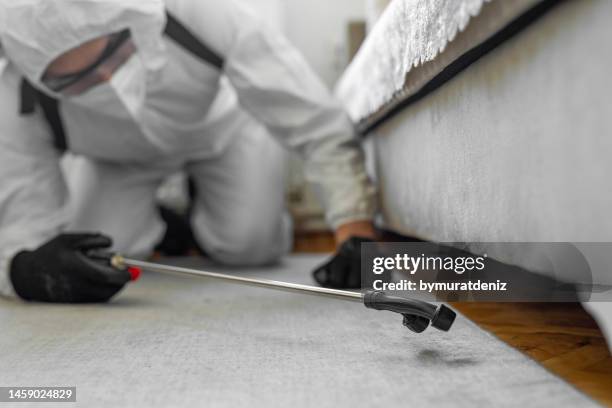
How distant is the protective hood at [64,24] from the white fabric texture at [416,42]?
27cm

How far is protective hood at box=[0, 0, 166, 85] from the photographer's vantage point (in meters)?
0.65

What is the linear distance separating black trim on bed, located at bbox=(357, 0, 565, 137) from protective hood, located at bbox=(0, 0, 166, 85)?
1.00 feet

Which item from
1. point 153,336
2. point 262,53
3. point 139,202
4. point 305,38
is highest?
point 305,38

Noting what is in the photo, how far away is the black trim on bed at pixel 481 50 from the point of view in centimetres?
34

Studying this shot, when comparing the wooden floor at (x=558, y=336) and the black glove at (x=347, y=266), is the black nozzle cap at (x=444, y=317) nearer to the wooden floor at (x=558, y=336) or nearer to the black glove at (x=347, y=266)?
the wooden floor at (x=558, y=336)

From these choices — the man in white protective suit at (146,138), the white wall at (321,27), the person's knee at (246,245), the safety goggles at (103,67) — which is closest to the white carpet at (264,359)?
the man in white protective suit at (146,138)

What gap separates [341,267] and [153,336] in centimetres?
31

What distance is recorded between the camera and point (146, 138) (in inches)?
36.9

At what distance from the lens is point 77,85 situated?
0.72 meters

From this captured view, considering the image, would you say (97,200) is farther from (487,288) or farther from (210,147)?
(487,288)

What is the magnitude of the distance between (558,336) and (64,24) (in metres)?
0.59

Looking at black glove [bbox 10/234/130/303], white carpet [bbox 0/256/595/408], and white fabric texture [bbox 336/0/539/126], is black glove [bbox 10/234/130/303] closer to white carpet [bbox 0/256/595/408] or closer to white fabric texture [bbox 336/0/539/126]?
white carpet [bbox 0/256/595/408]

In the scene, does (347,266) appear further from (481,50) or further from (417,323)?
(481,50)

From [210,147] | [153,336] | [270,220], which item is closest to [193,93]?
[210,147]
